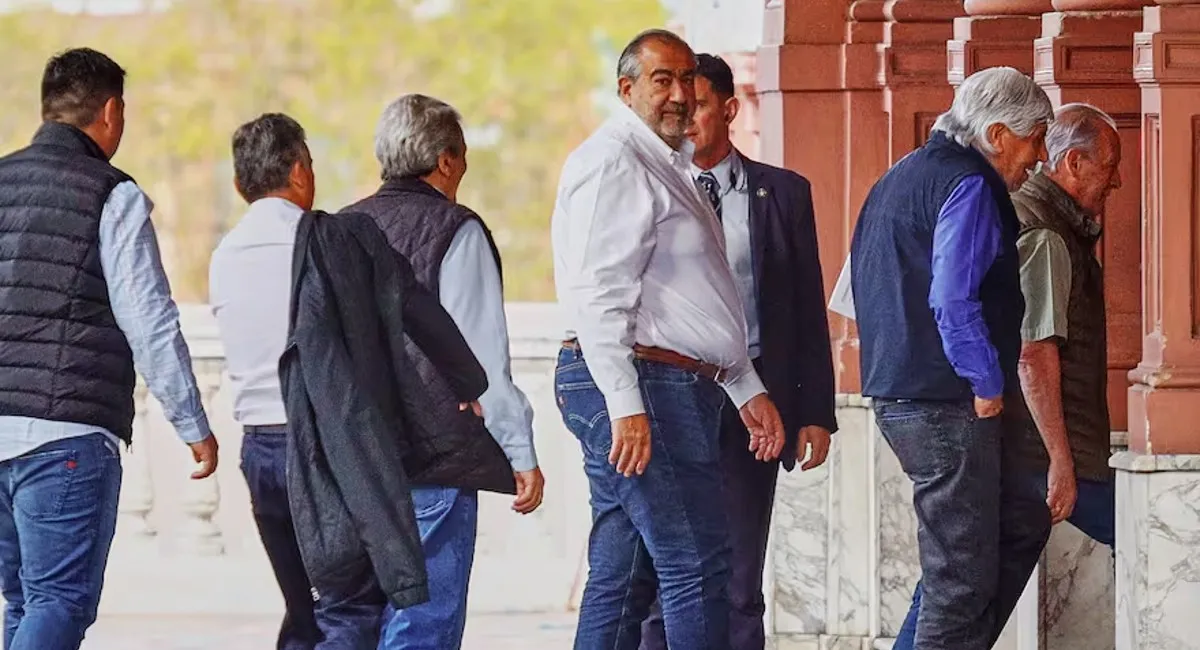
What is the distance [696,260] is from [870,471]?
89.6 inches

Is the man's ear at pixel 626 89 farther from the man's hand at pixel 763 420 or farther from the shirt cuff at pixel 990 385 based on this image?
the shirt cuff at pixel 990 385

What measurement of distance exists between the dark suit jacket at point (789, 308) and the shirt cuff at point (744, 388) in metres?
0.74

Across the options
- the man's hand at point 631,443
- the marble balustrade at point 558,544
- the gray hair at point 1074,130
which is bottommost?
the marble balustrade at point 558,544

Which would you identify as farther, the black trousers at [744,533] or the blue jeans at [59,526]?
the black trousers at [744,533]

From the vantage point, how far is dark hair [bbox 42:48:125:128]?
16.3ft

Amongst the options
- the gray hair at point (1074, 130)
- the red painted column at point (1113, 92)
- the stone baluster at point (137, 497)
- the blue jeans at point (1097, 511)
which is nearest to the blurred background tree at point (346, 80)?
the stone baluster at point (137, 497)

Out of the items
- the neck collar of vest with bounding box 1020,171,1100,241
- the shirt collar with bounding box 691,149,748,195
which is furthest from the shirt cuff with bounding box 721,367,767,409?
the shirt collar with bounding box 691,149,748,195

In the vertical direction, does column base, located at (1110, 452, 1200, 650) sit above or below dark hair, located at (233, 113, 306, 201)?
below

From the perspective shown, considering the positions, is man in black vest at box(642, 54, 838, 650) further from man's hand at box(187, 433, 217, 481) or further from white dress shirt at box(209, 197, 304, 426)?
man's hand at box(187, 433, 217, 481)

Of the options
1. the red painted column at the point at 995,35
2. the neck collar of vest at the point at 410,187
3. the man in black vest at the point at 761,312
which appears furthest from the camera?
the red painted column at the point at 995,35

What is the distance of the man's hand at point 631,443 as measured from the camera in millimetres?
4594

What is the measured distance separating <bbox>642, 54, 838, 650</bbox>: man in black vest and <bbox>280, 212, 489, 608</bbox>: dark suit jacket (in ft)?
4.00

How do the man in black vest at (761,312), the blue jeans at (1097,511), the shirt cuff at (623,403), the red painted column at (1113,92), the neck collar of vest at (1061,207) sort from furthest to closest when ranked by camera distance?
the red painted column at (1113,92), the man in black vest at (761,312), the blue jeans at (1097,511), the neck collar of vest at (1061,207), the shirt cuff at (623,403)

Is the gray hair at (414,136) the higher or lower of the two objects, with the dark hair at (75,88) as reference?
lower
